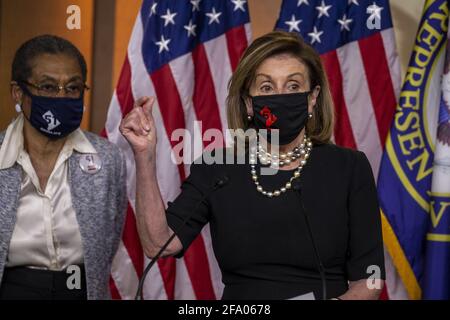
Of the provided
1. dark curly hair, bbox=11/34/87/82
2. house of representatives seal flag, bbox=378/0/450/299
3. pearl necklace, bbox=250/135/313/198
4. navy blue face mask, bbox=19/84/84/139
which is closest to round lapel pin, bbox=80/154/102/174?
navy blue face mask, bbox=19/84/84/139

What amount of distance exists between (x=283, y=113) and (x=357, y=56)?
1.32 m

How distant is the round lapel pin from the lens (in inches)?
90.1

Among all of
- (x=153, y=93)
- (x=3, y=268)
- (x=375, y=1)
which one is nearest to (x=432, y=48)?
(x=375, y=1)

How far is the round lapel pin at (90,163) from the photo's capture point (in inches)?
90.1

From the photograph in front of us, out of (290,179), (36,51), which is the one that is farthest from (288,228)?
(36,51)

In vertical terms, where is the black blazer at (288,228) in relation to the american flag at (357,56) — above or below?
below

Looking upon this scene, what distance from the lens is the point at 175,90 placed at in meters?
2.91

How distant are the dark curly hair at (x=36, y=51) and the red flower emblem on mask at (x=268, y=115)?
84cm

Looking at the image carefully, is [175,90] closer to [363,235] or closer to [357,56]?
[357,56]

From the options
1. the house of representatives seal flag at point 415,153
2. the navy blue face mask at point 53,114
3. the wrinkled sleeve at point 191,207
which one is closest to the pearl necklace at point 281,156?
the wrinkled sleeve at point 191,207

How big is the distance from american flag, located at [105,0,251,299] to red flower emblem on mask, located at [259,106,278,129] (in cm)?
119

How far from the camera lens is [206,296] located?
9.75 ft

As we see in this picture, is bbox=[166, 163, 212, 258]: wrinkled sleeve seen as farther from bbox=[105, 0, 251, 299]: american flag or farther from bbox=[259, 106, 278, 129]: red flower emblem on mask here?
bbox=[105, 0, 251, 299]: american flag

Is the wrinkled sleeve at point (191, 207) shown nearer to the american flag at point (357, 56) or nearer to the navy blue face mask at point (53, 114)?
the navy blue face mask at point (53, 114)
